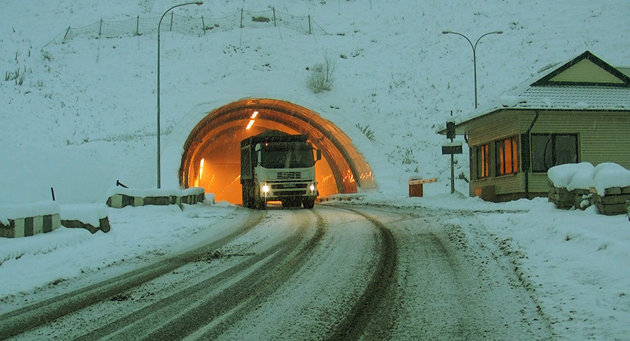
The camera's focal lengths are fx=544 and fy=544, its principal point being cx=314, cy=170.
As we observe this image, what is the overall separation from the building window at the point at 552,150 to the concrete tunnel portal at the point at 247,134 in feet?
37.5

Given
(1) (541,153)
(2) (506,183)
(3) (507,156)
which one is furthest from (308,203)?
(1) (541,153)

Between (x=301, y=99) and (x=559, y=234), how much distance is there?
27727mm

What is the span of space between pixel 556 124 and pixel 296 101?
16.7 m

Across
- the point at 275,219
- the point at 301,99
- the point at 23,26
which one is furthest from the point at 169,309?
the point at 23,26

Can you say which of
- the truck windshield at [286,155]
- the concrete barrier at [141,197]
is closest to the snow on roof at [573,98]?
the truck windshield at [286,155]

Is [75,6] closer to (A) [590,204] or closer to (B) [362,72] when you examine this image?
(B) [362,72]

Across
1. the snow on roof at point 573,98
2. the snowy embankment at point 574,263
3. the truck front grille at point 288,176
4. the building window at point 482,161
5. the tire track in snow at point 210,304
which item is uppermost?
the snow on roof at point 573,98

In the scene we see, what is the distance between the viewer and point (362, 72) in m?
47.8

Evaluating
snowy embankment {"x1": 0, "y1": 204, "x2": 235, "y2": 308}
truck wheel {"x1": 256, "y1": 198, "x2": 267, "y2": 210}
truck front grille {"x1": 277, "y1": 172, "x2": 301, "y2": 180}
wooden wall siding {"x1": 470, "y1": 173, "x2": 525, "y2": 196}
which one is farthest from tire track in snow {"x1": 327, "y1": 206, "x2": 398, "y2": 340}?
wooden wall siding {"x1": 470, "y1": 173, "x2": 525, "y2": 196}

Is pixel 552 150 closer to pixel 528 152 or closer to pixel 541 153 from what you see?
pixel 541 153

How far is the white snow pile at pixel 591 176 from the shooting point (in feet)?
34.1

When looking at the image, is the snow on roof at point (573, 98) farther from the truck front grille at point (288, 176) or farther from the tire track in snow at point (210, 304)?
the tire track in snow at point (210, 304)

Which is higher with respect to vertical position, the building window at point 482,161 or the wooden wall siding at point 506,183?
the building window at point 482,161

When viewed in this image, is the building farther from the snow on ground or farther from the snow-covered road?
the snow-covered road
